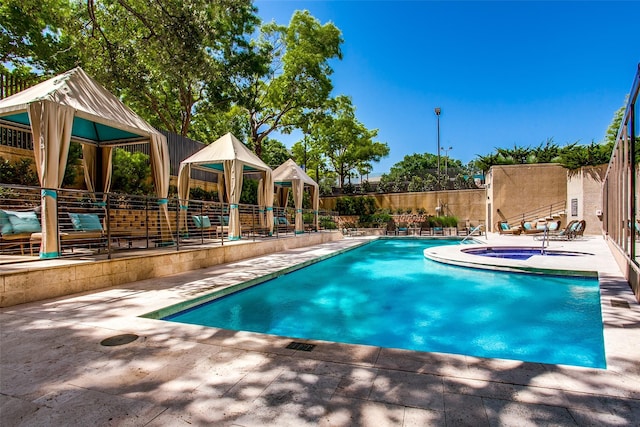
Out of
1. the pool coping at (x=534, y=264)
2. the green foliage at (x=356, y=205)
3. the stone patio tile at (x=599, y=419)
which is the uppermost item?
the green foliage at (x=356, y=205)

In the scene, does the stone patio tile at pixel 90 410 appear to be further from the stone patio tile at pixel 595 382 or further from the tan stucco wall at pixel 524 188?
the tan stucco wall at pixel 524 188

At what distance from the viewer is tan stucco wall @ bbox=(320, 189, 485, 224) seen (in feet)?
69.2

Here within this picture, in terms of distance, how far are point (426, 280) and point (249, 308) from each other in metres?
4.02

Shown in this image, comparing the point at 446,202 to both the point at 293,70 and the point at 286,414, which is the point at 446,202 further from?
the point at 286,414

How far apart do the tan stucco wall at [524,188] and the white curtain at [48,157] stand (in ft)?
59.7

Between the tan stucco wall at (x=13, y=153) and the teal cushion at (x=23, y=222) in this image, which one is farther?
the tan stucco wall at (x=13, y=153)

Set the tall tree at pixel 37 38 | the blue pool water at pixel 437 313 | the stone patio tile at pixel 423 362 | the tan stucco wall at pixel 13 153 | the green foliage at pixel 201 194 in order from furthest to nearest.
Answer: the green foliage at pixel 201 194 → the tall tree at pixel 37 38 → the tan stucco wall at pixel 13 153 → the blue pool water at pixel 437 313 → the stone patio tile at pixel 423 362

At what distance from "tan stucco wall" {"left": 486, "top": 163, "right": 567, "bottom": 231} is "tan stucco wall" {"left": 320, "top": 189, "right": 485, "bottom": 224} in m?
3.64

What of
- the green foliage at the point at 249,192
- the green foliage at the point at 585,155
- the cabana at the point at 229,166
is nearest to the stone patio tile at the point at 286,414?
the cabana at the point at 229,166

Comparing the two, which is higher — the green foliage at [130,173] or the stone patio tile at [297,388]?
the green foliage at [130,173]

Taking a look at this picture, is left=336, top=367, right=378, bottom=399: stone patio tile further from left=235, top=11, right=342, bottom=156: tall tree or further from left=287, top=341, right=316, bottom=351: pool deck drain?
left=235, top=11, right=342, bottom=156: tall tree

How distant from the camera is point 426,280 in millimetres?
7066

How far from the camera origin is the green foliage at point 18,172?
7012 mm

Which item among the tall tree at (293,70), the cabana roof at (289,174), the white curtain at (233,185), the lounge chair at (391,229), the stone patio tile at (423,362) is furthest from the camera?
the lounge chair at (391,229)
